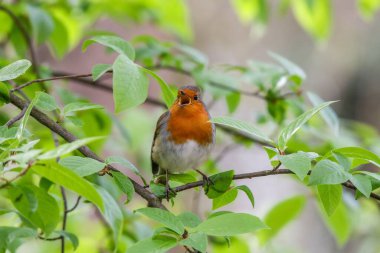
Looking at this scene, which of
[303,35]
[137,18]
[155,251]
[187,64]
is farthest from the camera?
[303,35]

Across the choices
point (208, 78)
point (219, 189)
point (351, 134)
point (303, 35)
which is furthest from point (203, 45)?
point (219, 189)

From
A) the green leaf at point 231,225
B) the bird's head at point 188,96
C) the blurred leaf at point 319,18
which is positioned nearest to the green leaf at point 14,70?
the green leaf at point 231,225

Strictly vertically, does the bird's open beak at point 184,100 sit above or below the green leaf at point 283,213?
above

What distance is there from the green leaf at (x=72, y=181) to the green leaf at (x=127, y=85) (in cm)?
22

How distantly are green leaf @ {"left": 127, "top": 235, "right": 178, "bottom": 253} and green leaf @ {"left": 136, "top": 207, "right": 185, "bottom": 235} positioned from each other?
24 millimetres

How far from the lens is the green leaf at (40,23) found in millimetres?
2098

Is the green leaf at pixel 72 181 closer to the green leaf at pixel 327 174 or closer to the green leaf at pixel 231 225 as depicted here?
the green leaf at pixel 231 225

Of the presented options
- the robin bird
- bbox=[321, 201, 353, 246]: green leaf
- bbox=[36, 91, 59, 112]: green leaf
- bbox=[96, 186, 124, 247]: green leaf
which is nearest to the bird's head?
the robin bird

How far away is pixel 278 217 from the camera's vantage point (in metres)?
2.30

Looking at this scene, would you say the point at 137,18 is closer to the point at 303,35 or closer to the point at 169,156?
the point at 169,156

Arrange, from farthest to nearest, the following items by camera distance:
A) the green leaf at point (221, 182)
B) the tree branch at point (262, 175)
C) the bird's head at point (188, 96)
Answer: the bird's head at point (188, 96) < the green leaf at point (221, 182) < the tree branch at point (262, 175)

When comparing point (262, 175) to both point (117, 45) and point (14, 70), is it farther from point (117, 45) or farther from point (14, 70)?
point (14, 70)

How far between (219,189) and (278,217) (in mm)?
949

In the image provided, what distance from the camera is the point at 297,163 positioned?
45.0 inches
